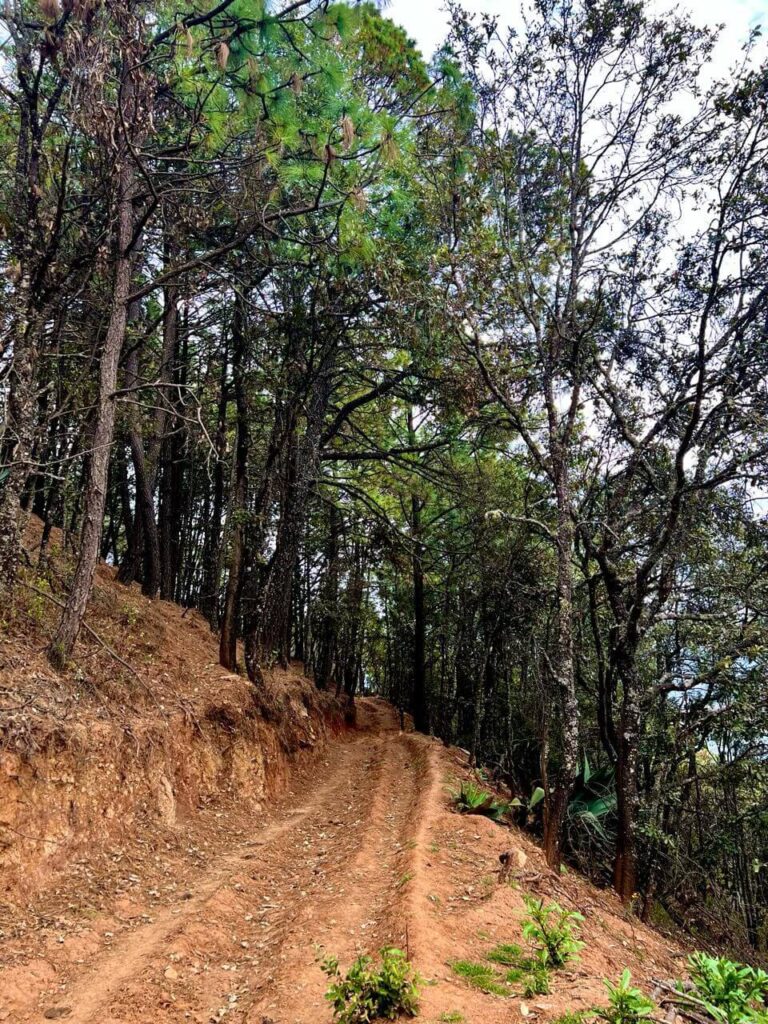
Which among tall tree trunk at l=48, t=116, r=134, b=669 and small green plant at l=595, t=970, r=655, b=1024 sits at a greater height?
tall tree trunk at l=48, t=116, r=134, b=669

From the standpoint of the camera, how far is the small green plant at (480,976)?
351cm

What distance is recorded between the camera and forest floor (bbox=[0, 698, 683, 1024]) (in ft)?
11.6

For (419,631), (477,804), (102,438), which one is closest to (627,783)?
(477,804)

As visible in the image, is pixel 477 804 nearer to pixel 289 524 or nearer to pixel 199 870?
pixel 199 870

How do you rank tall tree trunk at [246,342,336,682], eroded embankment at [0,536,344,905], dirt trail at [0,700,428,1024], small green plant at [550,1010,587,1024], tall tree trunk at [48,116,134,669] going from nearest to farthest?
1. small green plant at [550,1010,587,1024]
2. dirt trail at [0,700,428,1024]
3. eroded embankment at [0,536,344,905]
4. tall tree trunk at [48,116,134,669]
5. tall tree trunk at [246,342,336,682]

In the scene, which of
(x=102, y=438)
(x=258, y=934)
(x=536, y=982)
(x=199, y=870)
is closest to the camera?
(x=536, y=982)

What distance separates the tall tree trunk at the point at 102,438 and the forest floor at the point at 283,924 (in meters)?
2.29

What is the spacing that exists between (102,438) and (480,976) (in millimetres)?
5702

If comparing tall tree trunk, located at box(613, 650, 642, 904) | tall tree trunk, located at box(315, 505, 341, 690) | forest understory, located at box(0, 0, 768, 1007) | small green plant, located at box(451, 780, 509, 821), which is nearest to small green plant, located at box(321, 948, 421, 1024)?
forest understory, located at box(0, 0, 768, 1007)

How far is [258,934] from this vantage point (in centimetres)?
470

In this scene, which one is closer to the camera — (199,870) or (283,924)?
(283,924)

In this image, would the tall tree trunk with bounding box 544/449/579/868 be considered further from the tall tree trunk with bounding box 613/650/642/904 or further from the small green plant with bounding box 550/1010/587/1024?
the small green plant with bounding box 550/1010/587/1024

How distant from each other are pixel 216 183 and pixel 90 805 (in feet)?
21.8

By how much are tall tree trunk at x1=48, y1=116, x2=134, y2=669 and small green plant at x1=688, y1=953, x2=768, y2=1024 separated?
18.3ft
